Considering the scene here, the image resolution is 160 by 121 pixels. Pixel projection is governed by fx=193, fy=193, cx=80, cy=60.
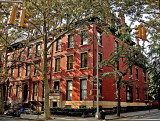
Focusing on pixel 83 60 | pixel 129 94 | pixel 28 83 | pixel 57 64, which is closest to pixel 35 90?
pixel 28 83

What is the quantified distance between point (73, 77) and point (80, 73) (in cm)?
132

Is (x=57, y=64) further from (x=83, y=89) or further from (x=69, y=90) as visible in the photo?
(x=83, y=89)

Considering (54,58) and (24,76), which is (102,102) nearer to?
(54,58)

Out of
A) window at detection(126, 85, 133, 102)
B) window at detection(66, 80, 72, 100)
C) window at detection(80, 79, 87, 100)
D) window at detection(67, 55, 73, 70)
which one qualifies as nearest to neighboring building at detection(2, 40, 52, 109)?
window at detection(67, 55, 73, 70)

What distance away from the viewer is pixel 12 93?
37281 mm

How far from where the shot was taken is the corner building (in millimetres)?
25578

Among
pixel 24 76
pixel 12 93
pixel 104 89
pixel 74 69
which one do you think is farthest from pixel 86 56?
pixel 12 93

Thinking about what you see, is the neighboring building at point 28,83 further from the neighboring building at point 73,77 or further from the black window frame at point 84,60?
the black window frame at point 84,60

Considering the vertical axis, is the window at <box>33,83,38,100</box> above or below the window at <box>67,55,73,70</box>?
below

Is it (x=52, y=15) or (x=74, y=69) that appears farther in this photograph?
(x=74, y=69)

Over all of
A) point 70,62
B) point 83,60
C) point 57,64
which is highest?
point 83,60

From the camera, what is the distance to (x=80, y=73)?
26.8 metres

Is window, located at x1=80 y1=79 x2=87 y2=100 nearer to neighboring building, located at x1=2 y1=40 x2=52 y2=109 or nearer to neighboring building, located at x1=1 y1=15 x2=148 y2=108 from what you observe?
neighboring building, located at x1=1 y1=15 x2=148 y2=108

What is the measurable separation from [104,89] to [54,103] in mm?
7768
